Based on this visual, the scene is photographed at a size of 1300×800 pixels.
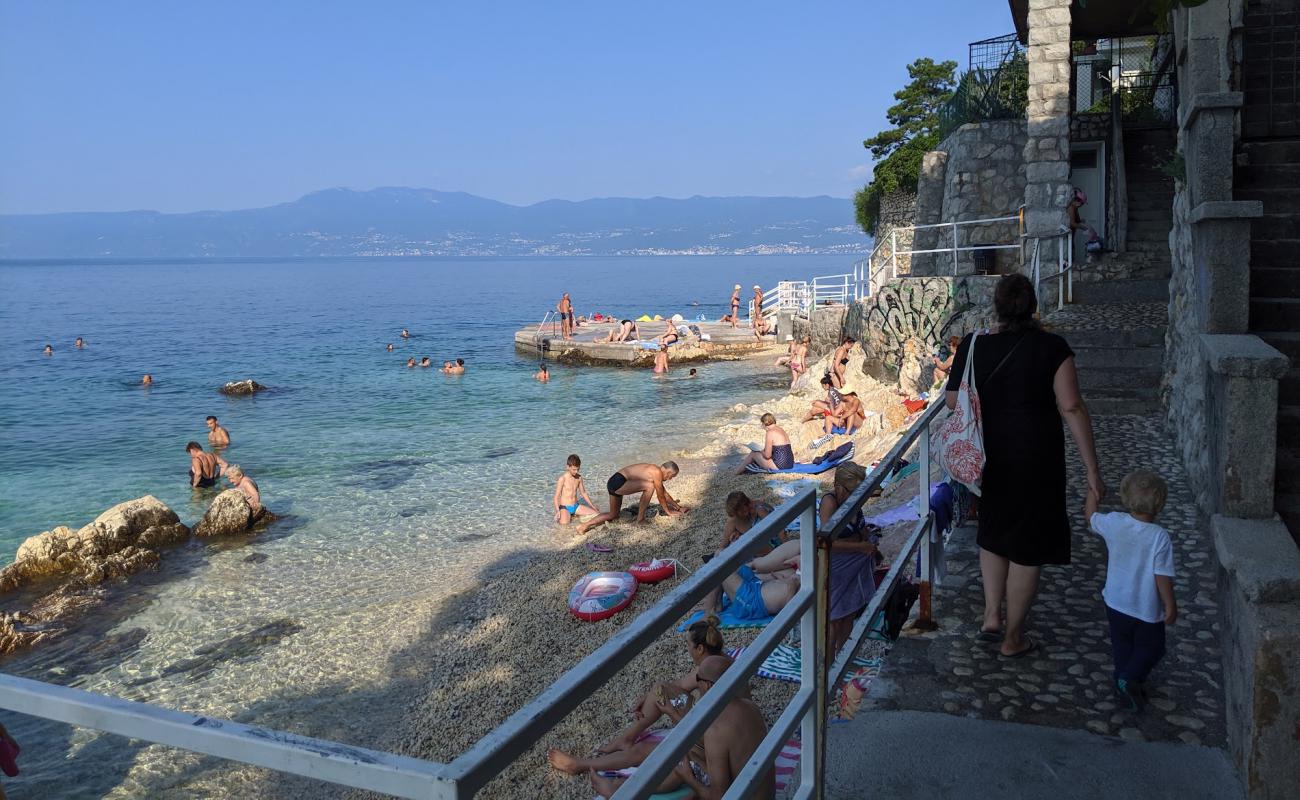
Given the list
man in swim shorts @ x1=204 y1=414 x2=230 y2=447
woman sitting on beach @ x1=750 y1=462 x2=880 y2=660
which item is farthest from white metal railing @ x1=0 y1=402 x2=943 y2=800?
man in swim shorts @ x1=204 y1=414 x2=230 y2=447

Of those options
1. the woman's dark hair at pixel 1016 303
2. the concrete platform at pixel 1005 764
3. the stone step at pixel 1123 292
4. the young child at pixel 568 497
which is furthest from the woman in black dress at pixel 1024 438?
the young child at pixel 568 497

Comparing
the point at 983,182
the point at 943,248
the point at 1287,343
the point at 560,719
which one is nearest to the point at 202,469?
the point at 943,248

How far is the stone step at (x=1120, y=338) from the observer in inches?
368

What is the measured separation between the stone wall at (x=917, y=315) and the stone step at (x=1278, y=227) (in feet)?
26.7

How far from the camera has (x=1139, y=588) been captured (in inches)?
140

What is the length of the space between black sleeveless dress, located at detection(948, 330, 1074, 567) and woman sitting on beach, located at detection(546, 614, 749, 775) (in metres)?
1.39

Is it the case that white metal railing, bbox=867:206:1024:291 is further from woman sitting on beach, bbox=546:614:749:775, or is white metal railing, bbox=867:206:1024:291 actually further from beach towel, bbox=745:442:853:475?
woman sitting on beach, bbox=546:614:749:775

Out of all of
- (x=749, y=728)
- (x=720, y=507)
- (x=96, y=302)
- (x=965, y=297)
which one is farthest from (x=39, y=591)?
(x=96, y=302)

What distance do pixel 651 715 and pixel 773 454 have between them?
900 centimetres

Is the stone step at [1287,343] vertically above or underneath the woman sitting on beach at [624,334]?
above

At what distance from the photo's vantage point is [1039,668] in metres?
3.85

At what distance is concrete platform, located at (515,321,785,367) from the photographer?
3100 centimetres

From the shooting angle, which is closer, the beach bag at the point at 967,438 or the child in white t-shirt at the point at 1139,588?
the child in white t-shirt at the point at 1139,588

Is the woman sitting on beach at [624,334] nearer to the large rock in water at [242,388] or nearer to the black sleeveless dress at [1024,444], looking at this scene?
the large rock in water at [242,388]
